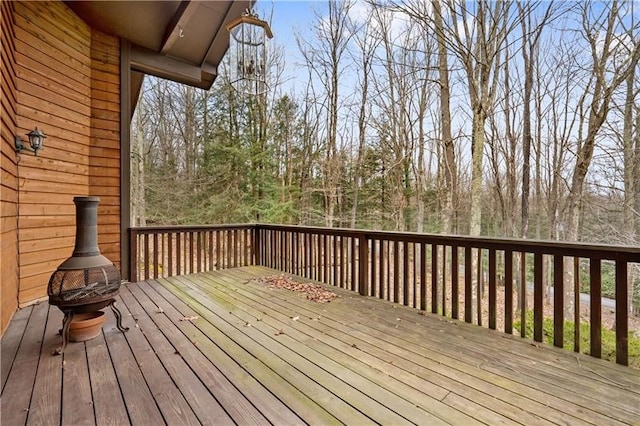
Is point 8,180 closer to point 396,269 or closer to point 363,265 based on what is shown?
point 363,265

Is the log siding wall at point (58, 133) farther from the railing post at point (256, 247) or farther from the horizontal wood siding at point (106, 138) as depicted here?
the railing post at point (256, 247)

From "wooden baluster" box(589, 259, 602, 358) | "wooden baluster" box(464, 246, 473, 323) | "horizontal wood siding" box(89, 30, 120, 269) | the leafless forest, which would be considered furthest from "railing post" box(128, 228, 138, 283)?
"wooden baluster" box(589, 259, 602, 358)

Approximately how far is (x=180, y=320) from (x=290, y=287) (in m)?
1.65

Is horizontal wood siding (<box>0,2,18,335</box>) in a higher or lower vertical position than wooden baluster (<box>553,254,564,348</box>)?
higher

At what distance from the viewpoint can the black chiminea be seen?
94.7 inches

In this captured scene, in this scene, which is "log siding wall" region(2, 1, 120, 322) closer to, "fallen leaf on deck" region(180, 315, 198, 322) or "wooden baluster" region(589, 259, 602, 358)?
"fallen leaf on deck" region(180, 315, 198, 322)

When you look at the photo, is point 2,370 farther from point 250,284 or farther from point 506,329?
point 506,329

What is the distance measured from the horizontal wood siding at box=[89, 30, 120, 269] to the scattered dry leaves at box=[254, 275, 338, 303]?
7.17 feet

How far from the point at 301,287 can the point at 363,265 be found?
983 millimetres

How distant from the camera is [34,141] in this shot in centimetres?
332

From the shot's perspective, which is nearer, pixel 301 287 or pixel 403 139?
pixel 301 287

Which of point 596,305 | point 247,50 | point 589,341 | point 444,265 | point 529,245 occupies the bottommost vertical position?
point 589,341

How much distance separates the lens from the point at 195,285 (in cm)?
450

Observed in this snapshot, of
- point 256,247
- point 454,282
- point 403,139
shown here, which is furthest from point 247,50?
point 403,139
